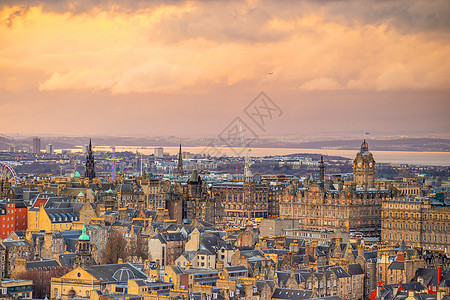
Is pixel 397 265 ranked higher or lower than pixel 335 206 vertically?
lower

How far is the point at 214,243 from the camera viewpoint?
110m

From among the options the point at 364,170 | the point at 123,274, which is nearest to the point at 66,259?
the point at 123,274

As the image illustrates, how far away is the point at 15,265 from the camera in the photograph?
328 feet

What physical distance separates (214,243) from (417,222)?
37918mm

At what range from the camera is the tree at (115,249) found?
111 metres

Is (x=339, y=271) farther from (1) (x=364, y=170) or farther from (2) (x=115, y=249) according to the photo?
(1) (x=364, y=170)

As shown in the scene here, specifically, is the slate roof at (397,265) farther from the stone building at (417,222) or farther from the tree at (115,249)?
the stone building at (417,222)

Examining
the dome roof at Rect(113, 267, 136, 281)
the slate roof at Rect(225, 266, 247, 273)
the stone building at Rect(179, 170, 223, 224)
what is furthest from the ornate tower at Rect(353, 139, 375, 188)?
the dome roof at Rect(113, 267, 136, 281)

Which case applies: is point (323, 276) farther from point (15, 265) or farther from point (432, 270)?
point (15, 265)

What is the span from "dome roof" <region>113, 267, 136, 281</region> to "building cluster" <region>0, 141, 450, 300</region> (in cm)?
11

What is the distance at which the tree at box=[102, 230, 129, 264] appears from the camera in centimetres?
11131

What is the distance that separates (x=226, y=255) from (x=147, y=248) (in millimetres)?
9979

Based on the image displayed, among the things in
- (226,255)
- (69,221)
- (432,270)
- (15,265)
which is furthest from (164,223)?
(432,270)

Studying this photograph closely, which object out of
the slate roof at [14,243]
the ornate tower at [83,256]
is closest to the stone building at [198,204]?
the slate roof at [14,243]
